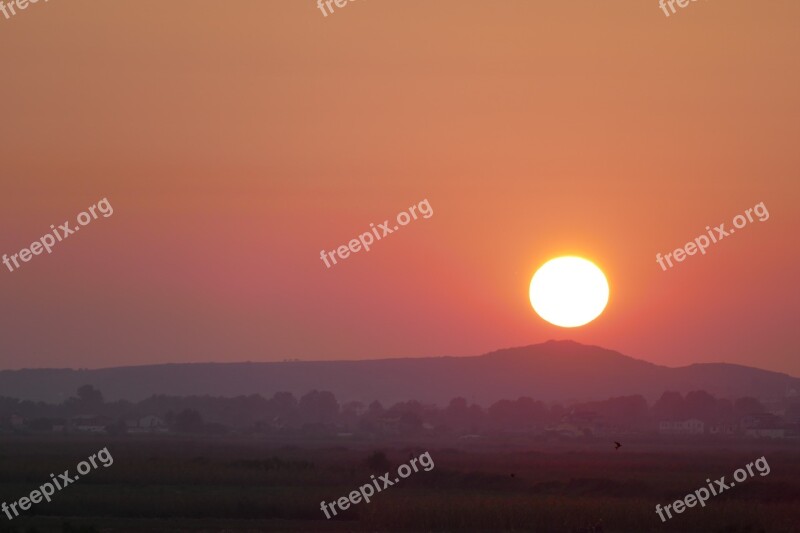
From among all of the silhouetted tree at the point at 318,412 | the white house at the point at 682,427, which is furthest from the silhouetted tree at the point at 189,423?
the white house at the point at 682,427

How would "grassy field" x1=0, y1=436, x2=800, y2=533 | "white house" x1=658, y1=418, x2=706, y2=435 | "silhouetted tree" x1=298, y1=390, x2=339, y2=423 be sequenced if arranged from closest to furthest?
1. "grassy field" x1=0, y1=436, x2=800, y2=533
2. "white house" x1=658, y1=418, x2=706, y2=435
3. "silhouetted tree" x1=298, y1=390, x2=339, y2=423

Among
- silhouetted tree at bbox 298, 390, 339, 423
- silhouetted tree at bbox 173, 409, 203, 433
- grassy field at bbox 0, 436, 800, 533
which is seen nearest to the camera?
grassy field at bbox 0, 436, 800, 533

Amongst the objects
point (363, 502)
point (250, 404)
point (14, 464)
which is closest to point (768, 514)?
point (363, 502)

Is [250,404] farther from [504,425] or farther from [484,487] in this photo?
[484,487]

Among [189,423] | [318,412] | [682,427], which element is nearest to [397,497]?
[189,423]

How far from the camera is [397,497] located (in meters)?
44.7

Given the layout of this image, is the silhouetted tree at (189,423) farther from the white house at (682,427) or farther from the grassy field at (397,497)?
the grassy field at (397,497)

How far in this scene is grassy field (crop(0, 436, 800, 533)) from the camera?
37.8 m

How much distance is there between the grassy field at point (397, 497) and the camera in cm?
3784

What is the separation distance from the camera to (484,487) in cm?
5247

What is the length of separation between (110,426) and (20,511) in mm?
107272

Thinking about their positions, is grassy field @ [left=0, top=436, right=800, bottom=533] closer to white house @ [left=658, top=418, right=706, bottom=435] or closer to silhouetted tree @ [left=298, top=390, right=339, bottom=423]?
white house @ [left=658, top=418, right=706, bottom=435]

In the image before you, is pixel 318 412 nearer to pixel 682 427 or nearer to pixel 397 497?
Result: pixel 682 427

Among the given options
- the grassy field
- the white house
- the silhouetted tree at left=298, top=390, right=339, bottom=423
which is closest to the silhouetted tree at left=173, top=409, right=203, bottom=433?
the silhouetted tree at left=298, top=390, right=339, bottom=423
